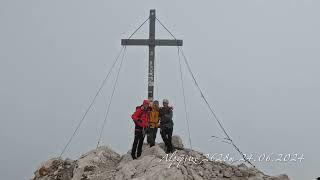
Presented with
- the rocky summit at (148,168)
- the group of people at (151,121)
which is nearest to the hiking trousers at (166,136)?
the group of people at (151,121)

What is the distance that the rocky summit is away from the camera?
51.3ft

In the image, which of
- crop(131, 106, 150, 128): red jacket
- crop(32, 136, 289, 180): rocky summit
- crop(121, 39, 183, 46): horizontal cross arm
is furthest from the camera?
crop(121, 39, 183, 46): horizontal cross arm

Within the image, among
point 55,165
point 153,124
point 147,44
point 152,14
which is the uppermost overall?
point 152,14

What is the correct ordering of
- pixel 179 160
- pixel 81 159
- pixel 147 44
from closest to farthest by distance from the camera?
pixel 179 160 → pixel 81 159 → pixel 147 44

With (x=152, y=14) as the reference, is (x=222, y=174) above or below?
below

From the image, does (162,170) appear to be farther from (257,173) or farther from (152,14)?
(152,14)

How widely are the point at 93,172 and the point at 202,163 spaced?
4767mm

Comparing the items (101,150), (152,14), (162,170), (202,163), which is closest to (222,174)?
(202,163)

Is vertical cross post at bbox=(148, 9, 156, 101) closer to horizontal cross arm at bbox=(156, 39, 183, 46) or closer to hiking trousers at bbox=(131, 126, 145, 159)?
horizontal cross arm at bbox=(156, 39, 183, 46)

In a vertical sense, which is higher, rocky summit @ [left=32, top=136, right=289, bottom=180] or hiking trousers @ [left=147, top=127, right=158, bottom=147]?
hiking trousers @ [left=147, top=127, right=158, bottom=147]

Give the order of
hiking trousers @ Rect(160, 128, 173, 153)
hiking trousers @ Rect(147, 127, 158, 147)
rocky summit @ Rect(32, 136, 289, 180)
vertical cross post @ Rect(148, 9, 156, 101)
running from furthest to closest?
vertical cross post @ Rect(148, 9, 156, 101) → hiking trousers @ Rect(147, 127, 158, 147) → hiking trousers @ Rect(160, 128, 173, 153) → rocky summit @ Rect(32, 136, 289, 180)

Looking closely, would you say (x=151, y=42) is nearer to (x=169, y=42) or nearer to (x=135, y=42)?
(x=135, y=42)

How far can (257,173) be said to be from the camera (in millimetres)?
17172

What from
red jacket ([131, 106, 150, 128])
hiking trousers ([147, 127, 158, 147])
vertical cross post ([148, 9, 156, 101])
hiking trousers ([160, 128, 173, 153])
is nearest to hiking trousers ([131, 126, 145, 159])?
red jacket ([131, 106, 150, 128])
